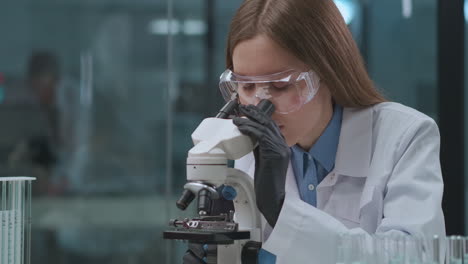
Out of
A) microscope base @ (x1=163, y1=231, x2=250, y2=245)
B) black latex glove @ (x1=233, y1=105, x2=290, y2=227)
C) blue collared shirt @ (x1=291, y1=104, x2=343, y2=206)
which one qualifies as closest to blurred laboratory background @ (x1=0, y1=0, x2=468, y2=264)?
blue collared shirt @ (x1=291, y1=104, x2=343, y2=206)

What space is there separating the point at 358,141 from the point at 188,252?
52 centimetres

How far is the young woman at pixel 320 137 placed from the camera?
148 centimetres

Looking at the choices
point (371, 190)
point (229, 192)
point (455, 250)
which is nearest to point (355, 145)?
point (371, 190)

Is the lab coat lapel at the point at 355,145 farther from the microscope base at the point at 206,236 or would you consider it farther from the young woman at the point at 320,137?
the microscope base at the point at 206,236

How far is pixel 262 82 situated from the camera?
1.59m

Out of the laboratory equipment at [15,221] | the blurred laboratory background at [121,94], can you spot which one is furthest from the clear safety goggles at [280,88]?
the blurred laboratory background at [121,94]

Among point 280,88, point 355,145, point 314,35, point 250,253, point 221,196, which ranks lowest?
point 250,253

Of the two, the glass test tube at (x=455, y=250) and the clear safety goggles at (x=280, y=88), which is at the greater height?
the clear safety goggles at (x=280, y=88)

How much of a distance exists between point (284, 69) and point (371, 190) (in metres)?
0.35

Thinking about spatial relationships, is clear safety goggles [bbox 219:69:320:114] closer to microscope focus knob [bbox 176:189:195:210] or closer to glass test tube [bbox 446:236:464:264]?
microscope focus knob [bbox 176:189:195:210]

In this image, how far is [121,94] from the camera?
3.91 meters

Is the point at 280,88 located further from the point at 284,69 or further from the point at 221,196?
the point at 221,196

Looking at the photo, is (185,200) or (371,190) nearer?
(185,200)

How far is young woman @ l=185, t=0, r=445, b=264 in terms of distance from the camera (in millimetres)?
1484
